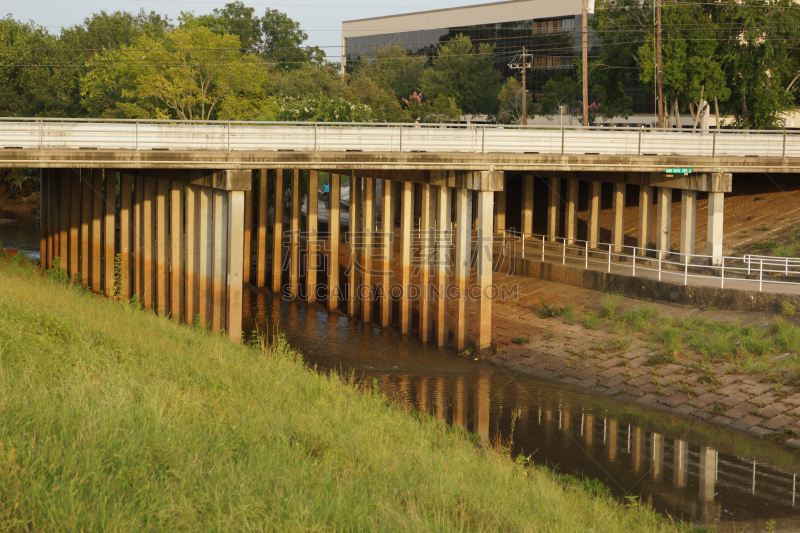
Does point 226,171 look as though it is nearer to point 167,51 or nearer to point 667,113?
point 167,51

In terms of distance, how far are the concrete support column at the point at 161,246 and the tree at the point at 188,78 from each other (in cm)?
2543

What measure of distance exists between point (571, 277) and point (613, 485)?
12.6m

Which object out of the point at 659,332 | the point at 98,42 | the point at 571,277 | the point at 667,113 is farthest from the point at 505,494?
the point at 98,42

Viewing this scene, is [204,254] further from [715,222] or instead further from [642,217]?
[715,222]

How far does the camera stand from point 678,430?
15969 mm

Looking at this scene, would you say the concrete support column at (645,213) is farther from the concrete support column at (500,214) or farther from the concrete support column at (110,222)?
the concrete support column at (110,222)

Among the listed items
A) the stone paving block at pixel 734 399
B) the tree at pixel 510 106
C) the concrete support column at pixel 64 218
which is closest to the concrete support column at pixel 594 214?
the stone paving block at pixel 734 399

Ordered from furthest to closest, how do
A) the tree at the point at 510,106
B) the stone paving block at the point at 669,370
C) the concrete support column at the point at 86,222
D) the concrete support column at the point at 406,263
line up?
1. the tree at the point at 510,106
2. the concrete support column at the point at 86,222
3. the concrete support column at the point at 406,263
4. the stone paving block at the point at 669,370

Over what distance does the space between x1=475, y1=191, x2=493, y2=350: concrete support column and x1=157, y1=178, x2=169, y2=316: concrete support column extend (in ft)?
30.0

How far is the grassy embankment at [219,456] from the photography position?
6875 mm

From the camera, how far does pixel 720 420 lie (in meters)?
16.2

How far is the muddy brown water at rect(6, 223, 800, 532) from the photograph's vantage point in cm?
1265

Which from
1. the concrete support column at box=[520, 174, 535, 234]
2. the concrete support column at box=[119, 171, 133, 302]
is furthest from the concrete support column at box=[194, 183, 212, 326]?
the concrete support column at box=[520, 174, 535, 234]

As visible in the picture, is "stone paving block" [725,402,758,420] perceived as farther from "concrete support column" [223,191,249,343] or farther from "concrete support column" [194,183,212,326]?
"concrete support column" [194,183,212,326]
